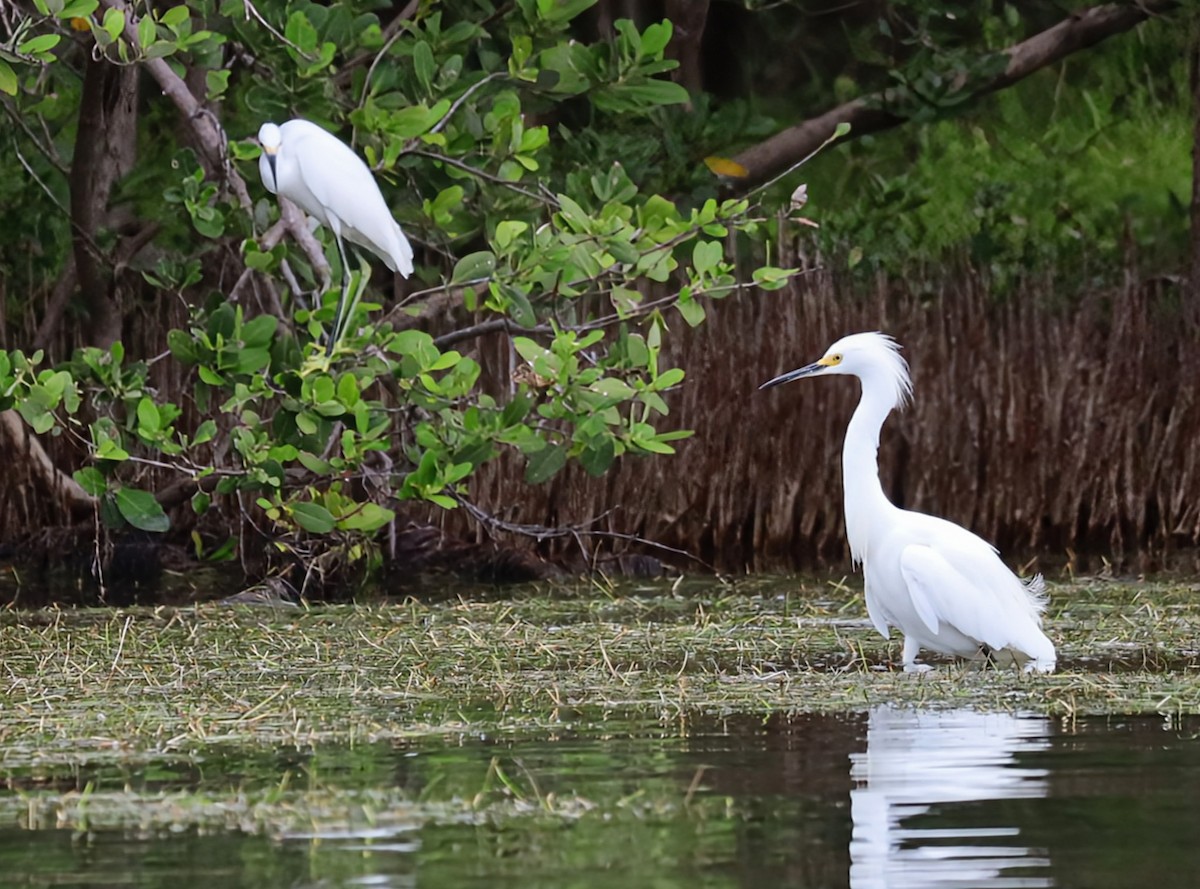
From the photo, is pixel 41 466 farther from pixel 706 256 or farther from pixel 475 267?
pixel 706 256

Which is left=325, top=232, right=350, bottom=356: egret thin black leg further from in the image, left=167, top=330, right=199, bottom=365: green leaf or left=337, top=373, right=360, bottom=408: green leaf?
left=167, top=330, right=199, bottom=365: green leaf

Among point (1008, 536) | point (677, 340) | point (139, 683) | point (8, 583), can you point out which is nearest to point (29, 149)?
point (8, 583)

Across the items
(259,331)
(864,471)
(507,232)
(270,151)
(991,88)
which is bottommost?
(864,471)

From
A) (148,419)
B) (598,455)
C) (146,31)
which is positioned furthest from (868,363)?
(146,31)

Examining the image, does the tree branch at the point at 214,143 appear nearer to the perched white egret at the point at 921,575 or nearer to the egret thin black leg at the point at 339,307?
the egret thin black leg at the point at 339,307

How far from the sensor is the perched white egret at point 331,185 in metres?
7.05

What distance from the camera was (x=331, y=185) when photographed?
7.05 m

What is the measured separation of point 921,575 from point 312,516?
2208 millimetres

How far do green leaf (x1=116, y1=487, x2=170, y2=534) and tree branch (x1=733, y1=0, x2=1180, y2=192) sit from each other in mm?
4876

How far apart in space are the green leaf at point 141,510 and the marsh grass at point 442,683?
0.33m

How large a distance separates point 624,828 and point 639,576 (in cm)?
546

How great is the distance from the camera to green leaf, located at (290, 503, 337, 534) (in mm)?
7219

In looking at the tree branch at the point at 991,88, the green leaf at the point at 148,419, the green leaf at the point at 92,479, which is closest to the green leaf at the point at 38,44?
the green leaf at the point at 148,419

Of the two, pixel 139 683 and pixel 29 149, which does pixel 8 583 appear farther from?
pixel 139 683
